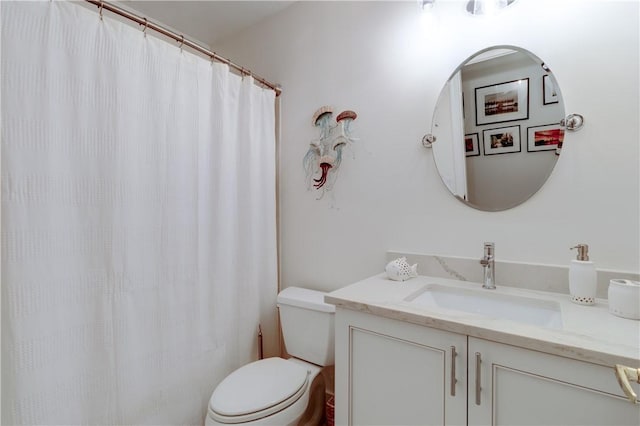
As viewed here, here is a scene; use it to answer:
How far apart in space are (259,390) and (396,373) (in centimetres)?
61

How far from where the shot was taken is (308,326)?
1.52 m

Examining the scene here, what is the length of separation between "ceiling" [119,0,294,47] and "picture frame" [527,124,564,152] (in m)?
1.62

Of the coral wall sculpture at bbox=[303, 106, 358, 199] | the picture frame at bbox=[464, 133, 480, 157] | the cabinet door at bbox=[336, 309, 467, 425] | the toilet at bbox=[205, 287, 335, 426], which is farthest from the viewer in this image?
the coral wall sculpture at bbox=[303, 106, 358, 199]

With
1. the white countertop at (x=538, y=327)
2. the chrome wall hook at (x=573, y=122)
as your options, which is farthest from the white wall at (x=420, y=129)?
the white countertop at (x=538, y=327)

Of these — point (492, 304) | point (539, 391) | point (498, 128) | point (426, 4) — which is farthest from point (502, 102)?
point (539, 391)

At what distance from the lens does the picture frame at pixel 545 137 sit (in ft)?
3.69

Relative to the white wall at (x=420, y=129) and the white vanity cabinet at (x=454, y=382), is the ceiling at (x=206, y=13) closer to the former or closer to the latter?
the white wall at (x=420, y=129)

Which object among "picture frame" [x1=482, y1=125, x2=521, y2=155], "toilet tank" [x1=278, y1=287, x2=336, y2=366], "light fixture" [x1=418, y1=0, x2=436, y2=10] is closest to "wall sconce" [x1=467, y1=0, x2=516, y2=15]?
"light fixture" [x1=418, y1=0, x2=436, y2=10]

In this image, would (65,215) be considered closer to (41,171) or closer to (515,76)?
(41,171)

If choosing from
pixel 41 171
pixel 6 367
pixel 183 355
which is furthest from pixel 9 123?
pixel 183 355

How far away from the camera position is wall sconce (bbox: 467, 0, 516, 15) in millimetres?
1216

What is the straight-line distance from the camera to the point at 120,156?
3.86ft

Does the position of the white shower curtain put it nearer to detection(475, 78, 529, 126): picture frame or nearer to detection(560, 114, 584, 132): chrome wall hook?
detection(475, 78, 529, 126): picture frame

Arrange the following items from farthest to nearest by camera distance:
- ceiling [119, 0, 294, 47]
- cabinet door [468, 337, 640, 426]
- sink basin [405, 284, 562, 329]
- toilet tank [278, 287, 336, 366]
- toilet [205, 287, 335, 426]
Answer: ceiling [119, 0, 294, 47], toilet tank [278, 287, 336, 366], toilet [205, 287, 335, 426], sink basin [405, 284, 562, 329], cabinet door [468, 337, 640, 426]
